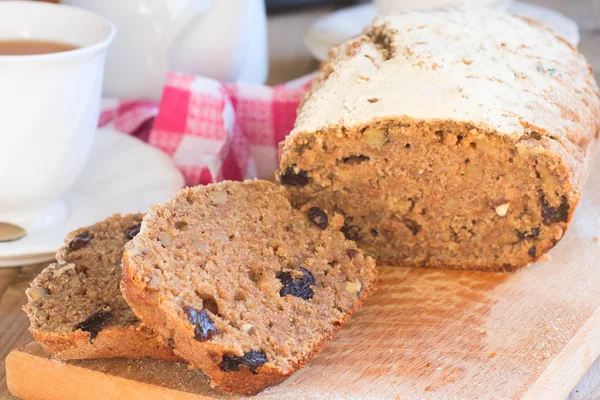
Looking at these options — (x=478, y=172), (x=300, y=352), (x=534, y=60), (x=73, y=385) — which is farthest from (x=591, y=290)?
(x=73, y=385)

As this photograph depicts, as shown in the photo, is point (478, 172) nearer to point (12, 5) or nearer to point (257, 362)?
point (257, 362)

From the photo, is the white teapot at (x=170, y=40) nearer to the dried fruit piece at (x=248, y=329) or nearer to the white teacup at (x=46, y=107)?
the white teacup at (x=46, y=107)

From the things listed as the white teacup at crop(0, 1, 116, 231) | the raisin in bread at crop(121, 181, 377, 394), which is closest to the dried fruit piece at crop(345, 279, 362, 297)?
the raisin in bread at crop(121, 181, 377, 394)

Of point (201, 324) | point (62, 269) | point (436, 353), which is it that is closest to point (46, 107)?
point (62, 269)

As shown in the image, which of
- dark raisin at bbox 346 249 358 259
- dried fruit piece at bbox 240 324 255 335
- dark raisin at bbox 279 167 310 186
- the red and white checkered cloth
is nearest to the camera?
dried fruit piece at bbox 240 324 255 335

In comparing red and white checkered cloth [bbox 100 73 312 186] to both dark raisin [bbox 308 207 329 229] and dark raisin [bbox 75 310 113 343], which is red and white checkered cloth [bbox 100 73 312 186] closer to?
dark raisin [bbox 308 207 329 229]
